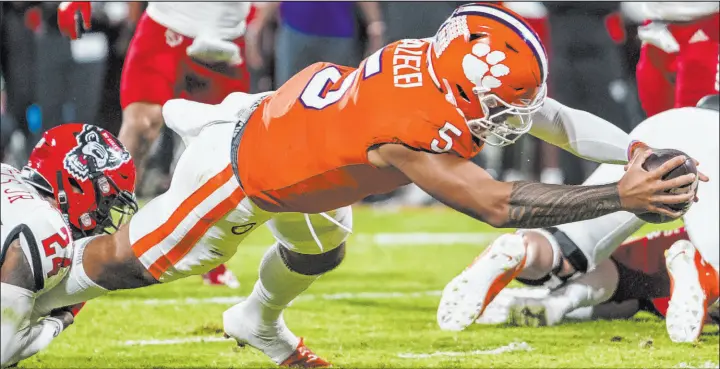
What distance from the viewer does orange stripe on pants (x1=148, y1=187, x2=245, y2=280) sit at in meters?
3.04

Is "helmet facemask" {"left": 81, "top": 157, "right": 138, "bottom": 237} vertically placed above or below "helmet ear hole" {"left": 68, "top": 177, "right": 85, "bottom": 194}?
below

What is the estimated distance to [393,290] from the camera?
5.36m

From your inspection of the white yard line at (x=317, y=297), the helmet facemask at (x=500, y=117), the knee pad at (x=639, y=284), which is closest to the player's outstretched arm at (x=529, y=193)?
the helmet facemask at (x=500, y=117)

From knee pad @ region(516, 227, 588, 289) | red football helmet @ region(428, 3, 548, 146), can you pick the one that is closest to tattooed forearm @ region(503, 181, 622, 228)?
red football helmet @ region(428, 3, 548, 146)

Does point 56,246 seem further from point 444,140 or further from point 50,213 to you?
point 444,140

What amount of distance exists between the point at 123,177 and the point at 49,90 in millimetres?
6093

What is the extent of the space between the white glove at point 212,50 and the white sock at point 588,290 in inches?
68.7

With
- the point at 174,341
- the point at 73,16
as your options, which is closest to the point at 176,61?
the point at 73,16

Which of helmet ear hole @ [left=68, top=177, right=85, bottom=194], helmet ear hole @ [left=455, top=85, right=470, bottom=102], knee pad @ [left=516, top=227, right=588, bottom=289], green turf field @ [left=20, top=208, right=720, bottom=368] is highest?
helmet ear hole @ [left=455, top=85, right=470, bottom=102]

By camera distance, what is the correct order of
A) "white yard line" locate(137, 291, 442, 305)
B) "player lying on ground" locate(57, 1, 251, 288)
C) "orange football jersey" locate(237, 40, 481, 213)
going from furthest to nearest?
"player lying on ground" locate(57, 1, 251, 288) < "white yard line" locate(137, 291, 442, 305) < "orange football jersey" locate(237, 40, 481, 213)

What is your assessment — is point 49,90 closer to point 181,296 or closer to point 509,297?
point 181,296

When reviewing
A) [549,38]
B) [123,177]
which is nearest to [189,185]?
[123,177]

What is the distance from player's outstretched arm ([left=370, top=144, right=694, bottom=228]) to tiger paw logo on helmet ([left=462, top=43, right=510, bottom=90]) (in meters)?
0.20

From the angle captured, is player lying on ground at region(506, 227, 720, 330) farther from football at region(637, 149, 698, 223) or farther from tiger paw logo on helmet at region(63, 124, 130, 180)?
tiger paw logo on helmet at region(63, 124, 130, 180)
